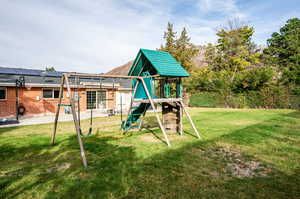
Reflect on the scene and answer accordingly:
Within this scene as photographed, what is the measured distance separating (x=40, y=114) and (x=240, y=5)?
72.0 ft

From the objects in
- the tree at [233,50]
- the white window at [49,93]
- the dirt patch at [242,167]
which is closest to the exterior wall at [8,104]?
the white window at [49,93]

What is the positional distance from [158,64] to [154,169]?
13.9ft

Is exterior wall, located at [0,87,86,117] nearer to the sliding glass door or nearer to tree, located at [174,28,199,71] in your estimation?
the sliding glass door

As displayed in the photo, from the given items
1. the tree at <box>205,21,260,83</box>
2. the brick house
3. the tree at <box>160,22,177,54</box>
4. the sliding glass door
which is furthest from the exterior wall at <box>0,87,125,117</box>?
the tree at <box>205,21,260,83</box>

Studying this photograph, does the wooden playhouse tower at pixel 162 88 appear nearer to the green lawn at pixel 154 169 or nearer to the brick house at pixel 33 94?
the green lawn at pixel 154 169

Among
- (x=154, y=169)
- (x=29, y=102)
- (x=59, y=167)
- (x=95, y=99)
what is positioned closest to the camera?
(x=154, y=169)

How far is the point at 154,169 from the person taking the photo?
3.81 m

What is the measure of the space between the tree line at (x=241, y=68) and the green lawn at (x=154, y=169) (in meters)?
14.3

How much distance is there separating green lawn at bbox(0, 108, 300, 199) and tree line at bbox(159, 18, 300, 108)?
1425cm

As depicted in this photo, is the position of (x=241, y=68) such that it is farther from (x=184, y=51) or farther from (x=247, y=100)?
(x=184, y=51)

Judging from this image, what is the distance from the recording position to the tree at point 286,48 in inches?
950

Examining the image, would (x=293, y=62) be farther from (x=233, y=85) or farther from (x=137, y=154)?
(x=137, y=154)

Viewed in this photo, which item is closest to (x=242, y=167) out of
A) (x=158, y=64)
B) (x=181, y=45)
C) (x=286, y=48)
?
(x=158, y=64)

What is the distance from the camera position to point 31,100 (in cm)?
1414
